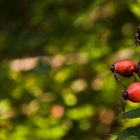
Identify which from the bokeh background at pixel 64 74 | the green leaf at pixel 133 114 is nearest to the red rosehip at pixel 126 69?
the green leaf at pixel 133 114

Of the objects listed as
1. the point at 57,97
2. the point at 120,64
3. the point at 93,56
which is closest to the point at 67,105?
the point at 57,97

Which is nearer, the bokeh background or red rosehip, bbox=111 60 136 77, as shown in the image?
red rosehip, bbox=111 60 136 77

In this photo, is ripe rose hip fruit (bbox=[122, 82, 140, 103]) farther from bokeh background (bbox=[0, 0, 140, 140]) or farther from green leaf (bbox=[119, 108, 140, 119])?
bokeh background (bbox=[0, 0, 140, 140])

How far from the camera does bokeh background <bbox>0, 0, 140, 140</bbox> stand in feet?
13.6

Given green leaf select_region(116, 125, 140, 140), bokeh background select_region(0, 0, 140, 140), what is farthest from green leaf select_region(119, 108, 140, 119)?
bokeh background select_region(0, 0, 140, 140)

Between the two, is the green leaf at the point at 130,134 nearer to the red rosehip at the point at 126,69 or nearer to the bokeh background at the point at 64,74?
the red rosehip at the point at 126,69

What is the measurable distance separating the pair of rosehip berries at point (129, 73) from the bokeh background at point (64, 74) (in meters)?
2.06

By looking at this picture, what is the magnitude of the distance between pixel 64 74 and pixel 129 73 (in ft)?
8.06

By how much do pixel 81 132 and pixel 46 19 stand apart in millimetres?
887

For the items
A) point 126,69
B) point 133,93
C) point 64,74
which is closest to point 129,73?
point 126,69

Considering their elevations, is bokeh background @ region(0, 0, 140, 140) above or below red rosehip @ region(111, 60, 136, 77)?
above

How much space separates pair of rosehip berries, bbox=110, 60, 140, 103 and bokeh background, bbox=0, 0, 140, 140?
2.06 meters

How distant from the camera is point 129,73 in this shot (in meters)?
1.86

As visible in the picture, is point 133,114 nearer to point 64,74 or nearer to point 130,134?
point 130,134
